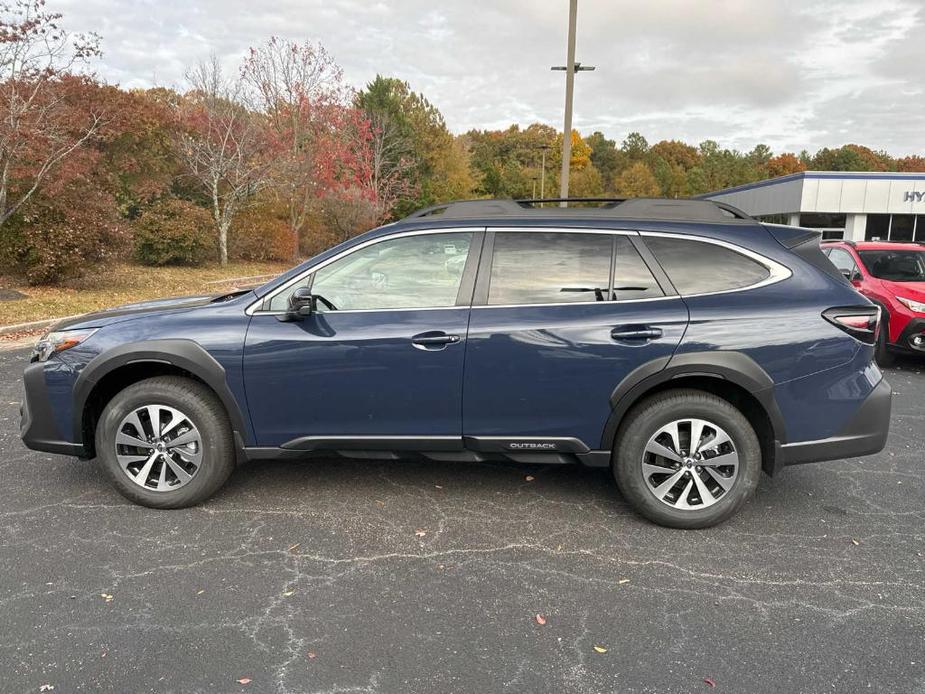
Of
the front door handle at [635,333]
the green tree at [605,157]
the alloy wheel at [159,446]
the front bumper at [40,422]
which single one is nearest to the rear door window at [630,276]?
the front door handle at [635,333]

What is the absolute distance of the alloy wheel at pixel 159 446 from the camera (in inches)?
149

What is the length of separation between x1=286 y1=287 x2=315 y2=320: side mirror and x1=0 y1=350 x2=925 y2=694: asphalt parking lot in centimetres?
119

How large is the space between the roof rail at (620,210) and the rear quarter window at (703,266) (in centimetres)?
18

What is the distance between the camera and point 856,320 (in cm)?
347

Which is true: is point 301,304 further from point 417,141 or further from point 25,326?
point 417,141

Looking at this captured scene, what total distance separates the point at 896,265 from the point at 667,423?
7.12 m

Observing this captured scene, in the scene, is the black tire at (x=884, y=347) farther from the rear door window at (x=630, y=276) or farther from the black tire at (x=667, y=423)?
the rear door window at (x=630, y=276)

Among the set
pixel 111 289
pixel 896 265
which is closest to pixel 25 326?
pixel 111 289

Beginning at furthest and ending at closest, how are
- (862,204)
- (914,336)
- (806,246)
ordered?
(862,204)
(914,336)
(806,246)

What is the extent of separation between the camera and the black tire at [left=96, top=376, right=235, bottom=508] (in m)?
3.76

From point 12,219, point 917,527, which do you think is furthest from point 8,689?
point 12,219

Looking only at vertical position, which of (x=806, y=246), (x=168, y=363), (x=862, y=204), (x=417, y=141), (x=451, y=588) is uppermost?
(x=417, y=141)

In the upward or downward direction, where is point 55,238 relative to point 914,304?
upward

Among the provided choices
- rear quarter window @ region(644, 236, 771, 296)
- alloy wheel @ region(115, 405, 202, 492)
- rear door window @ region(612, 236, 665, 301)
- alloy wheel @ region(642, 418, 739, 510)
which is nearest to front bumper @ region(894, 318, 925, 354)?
rear quarter window @ region(644, 236, 771, 296)
